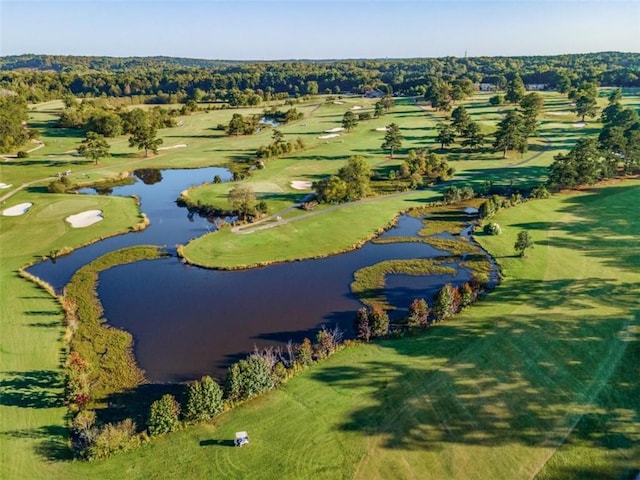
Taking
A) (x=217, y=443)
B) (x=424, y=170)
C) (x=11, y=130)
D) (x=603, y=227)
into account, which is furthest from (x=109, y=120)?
(x=603, y=227)

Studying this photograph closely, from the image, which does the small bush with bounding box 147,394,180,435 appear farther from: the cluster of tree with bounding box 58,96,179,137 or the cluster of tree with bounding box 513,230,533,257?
the cluster of tree with bounding box 58,96,179,137

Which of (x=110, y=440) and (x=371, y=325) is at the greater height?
(x=371, y=325)

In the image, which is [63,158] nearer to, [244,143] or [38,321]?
[244,143]

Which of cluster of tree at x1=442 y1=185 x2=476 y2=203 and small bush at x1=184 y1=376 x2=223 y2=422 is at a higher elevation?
cluster of tree at x1=442 y1=185 x2=476 y2=203

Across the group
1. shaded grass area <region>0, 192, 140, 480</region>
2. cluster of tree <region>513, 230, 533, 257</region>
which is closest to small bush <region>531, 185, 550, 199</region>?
cluster of tree <region>513, 230, 533, 257</region>

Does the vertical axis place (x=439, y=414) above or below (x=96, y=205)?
below

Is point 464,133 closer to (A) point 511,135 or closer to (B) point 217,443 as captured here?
(A) point 511,135

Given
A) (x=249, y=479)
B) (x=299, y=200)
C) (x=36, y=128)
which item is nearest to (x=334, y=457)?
(x=249, y=479)
